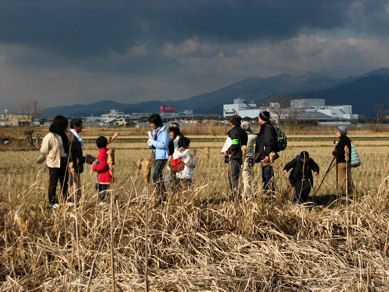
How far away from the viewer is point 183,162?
6.59m

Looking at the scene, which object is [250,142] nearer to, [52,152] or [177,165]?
[177,165]

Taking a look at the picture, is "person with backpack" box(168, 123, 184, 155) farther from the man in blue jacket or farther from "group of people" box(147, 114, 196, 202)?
the man in blue jacket

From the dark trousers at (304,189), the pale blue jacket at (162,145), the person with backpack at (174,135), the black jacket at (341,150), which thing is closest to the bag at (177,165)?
the pale blue jacket at (162,145)

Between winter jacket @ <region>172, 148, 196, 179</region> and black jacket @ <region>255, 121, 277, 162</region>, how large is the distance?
1.17 metres

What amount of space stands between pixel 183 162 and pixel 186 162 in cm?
5

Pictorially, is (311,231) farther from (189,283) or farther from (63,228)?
(63,228)

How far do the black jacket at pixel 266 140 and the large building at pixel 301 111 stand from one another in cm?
5875

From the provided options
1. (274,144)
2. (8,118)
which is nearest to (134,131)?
(274,144)

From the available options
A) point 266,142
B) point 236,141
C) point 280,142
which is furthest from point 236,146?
point 280,142

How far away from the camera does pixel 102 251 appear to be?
4148 mm

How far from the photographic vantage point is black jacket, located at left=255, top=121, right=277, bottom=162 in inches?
271

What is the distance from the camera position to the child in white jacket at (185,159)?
6426mm

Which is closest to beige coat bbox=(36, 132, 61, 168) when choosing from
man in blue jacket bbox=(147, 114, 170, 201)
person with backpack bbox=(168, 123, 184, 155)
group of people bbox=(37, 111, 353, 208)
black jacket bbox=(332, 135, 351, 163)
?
group of people bbox=(37, 111, 353, 208)

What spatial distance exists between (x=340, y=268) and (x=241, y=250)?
39.3 inches
